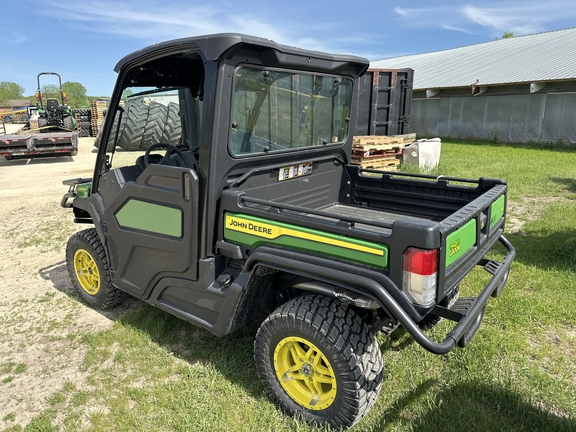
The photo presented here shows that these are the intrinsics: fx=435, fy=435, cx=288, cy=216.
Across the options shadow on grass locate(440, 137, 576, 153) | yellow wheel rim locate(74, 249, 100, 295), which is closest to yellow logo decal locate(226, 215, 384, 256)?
yellow wheel rim locate(74, 249, 100, 295)

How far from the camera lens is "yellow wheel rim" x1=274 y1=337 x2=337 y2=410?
2.42 m

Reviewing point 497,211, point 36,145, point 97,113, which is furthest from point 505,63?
point 497,211

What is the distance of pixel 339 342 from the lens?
2.28m

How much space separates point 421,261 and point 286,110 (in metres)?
1.51

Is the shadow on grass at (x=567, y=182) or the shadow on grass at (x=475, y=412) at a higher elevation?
the shadow on grass at (x=567, y=182)

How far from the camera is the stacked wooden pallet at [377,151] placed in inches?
→ 336

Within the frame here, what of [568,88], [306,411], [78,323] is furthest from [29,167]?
[568,88]

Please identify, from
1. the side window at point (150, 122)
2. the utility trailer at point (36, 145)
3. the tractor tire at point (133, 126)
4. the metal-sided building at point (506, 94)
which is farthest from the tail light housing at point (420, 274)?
the metal-sided building at point (506, 94)

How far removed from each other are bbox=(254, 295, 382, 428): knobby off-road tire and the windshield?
1.11 meters

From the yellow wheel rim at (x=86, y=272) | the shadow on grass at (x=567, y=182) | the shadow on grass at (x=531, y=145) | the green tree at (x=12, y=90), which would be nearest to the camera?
the yellow wheel rim at (x=86, y=272)

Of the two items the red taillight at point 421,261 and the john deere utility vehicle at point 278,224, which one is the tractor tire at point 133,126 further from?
the red taillight at point 421,261

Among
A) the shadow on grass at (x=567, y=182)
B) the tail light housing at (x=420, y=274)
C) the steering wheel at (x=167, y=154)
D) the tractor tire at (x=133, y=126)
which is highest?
the tractor tire at (x=133, y=126)

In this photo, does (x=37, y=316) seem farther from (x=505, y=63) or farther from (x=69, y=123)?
(x=505, y=63)

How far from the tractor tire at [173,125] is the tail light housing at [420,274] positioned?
6.80 feet
